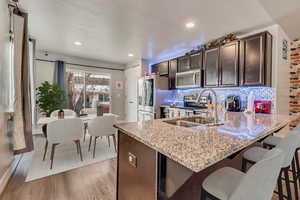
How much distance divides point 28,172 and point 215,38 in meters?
4.35

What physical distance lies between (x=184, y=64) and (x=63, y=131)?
3259 millimetres

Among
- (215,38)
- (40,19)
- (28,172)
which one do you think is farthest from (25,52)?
(215,38)

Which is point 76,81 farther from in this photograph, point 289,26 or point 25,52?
point 289,26

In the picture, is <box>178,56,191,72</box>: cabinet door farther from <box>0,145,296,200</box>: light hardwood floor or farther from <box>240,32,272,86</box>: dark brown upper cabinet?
<box>0,145,296,200</box>: light hardwood floor

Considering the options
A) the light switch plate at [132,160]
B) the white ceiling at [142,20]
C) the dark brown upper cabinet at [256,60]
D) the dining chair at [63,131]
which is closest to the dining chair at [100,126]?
the dining chair at [63,131]

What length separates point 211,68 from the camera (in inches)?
125

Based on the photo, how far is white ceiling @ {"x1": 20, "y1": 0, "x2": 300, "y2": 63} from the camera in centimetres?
202

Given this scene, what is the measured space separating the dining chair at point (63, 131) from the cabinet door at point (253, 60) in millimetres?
3185

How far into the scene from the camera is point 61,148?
3.01 m

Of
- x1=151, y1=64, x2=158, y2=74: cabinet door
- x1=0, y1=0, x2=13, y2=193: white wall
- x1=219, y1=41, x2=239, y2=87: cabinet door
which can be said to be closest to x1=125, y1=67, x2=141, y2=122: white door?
x1=151, y1=64, x2=158, y2=74: cabinet door

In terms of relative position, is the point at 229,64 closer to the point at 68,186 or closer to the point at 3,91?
the point at 68,186

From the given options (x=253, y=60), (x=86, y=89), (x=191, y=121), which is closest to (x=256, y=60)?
(x=253, y=60)

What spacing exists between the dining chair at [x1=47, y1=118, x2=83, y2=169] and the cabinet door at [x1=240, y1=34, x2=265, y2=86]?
3.19 metres

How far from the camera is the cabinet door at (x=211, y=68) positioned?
121 inches
